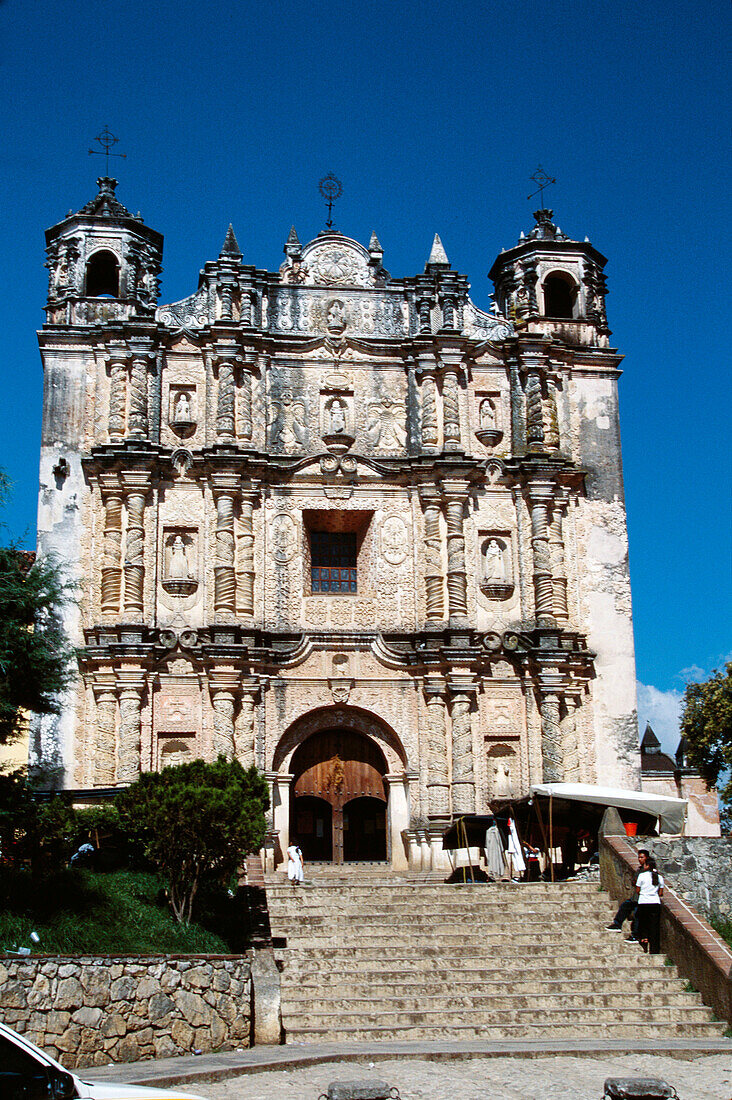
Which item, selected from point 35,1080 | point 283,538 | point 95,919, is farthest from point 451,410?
point 35,1080

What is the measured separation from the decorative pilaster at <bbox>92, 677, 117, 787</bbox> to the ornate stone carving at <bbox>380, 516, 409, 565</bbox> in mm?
6062

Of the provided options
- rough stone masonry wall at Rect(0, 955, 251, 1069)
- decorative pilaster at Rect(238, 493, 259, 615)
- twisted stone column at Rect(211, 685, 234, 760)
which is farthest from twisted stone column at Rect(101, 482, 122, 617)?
rough stone masonry wall at Rect(0, 955, 251, 1069)

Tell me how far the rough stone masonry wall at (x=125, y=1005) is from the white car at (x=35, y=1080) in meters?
4.90

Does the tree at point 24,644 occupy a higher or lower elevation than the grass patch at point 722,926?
higher

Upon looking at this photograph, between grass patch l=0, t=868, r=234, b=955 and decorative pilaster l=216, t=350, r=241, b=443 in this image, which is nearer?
grass patch l=0, t=868, r=234, b=955

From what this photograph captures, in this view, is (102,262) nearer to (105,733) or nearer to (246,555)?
(246,555)

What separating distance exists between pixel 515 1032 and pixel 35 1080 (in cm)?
770

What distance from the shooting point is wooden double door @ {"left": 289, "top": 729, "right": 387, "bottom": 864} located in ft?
76.7

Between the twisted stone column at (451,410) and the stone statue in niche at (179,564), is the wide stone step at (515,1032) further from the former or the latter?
the twisted stone column at (451,410)

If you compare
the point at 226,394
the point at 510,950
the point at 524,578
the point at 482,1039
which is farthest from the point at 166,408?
the point at 482,1039

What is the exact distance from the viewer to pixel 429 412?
25.3 metres

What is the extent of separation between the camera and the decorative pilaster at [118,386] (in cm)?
2434

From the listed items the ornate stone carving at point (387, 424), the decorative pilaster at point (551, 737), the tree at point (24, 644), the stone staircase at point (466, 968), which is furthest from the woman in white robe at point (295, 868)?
the ornate stone carving at point (387, 424)

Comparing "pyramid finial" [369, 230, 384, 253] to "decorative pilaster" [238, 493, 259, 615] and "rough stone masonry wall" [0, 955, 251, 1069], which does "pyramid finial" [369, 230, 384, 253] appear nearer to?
"decorative pilaster" [238, 493, 259, 615]
